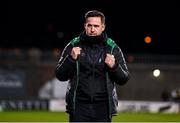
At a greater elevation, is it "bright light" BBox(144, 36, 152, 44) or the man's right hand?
"bright light" BBox(144, 36, 152, 44)

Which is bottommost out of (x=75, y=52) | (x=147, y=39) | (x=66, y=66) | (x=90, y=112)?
(x=90, y=112)

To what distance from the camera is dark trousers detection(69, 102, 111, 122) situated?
19.8ft

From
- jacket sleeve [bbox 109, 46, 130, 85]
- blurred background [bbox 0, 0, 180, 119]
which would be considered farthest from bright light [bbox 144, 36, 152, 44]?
jacket sleeve [bbox 109, 46, 130, 85]

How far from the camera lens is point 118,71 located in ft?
19.6

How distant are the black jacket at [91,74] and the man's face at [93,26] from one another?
81 mm

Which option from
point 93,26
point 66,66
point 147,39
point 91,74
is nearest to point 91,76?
point 91,74

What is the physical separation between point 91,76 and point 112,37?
34.7 m

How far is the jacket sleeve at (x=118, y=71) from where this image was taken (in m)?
5.94

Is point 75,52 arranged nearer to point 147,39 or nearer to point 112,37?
point 112,37

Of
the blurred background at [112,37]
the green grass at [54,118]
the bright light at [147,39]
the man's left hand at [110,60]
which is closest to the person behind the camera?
the man's left hand at [110,60]

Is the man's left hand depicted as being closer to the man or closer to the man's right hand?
the man

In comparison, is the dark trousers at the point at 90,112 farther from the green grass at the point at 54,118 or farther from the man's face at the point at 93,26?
the green grass at the point at 54,118

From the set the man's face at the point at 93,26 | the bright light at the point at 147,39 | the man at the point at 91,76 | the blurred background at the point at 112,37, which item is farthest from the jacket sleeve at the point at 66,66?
the bright light at the point at 147,39

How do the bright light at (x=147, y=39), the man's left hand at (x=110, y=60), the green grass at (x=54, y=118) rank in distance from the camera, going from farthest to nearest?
the bright light at (x=147, y=39) < the green grass at (x=54, y=118) < the man's left hand at (x=110, y=60)
